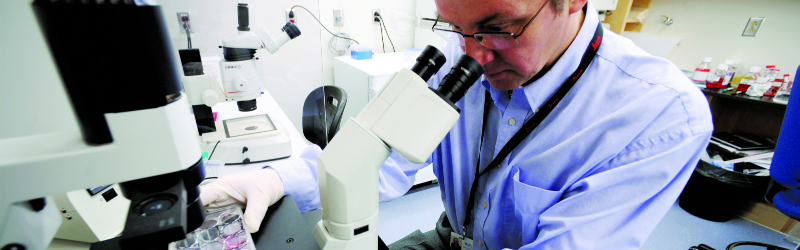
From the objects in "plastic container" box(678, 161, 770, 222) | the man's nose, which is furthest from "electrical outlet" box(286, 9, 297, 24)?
"plastic container" box(678, 161, 770, 222)

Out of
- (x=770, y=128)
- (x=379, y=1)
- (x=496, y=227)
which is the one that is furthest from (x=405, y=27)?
(x=770, y=128)

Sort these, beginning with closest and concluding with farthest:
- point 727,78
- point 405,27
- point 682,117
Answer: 1. point 682,117
2. point 727,78
3. point 405,27

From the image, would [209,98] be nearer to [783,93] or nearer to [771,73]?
[783,93]

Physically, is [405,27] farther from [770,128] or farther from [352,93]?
[770,128]

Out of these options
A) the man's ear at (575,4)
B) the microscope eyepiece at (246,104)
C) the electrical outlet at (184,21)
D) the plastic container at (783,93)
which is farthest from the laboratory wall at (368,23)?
the plastic container at (783,93)

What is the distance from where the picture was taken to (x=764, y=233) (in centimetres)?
210

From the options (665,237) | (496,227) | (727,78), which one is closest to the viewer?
(496,227)

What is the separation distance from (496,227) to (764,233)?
97.9 inches

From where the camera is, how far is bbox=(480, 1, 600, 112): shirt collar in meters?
0.77

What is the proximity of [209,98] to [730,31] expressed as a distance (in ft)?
10.7

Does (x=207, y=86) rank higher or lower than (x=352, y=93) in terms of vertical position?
higher

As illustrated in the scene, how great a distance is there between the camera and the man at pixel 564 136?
65cm

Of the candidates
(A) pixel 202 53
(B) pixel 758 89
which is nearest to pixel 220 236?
(A) pixel 202 53

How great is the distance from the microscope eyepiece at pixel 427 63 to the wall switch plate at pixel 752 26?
2.91 metres
